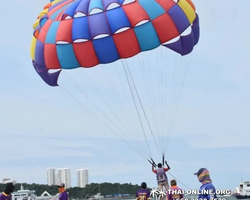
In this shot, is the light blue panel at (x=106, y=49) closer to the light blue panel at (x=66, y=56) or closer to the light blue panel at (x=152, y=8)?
the light blue panel at (x=66, y=56)

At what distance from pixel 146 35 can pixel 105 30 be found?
5.38 feet

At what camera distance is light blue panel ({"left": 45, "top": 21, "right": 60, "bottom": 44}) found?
21.1 m

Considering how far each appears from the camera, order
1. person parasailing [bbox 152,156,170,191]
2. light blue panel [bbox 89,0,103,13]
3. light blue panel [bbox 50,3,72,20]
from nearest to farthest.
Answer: person parasailing [bbox 152,156,170,191] → light blue panel [bbox 89,0,103,13] → light blue panel [bbox 50,3,72,20]

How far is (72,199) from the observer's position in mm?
120938

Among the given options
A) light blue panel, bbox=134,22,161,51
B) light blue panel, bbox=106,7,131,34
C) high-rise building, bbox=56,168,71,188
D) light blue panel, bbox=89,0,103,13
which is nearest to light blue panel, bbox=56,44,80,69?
light blue panel, bbox=89,0,103,13

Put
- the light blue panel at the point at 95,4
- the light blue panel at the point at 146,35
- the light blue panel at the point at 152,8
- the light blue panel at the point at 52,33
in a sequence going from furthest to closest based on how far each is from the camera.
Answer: the light blue panel at the point at 52,33
the light blue panel at the point at 146,35
the light blue panel at the point at 152,8
the light blue panel at the point at 95,4

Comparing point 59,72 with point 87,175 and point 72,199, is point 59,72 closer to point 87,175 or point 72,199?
point 72,199

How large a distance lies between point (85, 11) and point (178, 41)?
14.0 feet

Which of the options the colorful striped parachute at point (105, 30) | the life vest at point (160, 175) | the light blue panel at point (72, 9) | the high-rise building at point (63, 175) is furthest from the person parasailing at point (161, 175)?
the high-rise building at point (63, 175)

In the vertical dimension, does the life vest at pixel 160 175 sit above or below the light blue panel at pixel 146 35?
below

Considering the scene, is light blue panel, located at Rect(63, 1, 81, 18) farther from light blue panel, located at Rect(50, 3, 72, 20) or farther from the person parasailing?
the person parasailing

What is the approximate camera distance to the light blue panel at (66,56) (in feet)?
69.9

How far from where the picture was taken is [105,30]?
20250 millimetres

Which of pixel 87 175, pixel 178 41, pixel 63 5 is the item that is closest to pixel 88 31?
pixel 63 5
